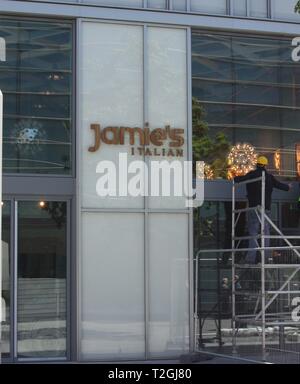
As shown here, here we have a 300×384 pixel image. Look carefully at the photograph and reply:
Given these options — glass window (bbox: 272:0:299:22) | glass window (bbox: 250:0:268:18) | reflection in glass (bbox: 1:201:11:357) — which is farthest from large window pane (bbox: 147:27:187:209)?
reflection in glass (bbox: 1:201:11:357)

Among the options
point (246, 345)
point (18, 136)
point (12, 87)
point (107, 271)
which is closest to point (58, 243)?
point (107, 271)

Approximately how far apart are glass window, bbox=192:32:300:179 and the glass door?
2.69 m

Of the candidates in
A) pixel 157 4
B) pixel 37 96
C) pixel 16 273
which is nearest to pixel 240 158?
pixel 157 4

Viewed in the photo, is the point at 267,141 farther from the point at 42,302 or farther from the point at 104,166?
the point at 42,302

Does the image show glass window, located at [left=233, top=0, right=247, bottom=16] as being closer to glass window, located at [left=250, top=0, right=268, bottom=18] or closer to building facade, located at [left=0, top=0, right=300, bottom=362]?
building facade, located at [left=0, top=0, right=300, bottom=362]

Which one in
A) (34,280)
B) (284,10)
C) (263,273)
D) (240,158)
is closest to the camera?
(263,273)

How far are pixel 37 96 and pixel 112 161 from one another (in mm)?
1563

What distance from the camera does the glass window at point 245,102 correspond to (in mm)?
12039

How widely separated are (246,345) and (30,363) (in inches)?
130

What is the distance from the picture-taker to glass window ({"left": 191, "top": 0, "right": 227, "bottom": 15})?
1198 centimetres

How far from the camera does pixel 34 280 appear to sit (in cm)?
1102

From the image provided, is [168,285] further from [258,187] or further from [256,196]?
[258,187]

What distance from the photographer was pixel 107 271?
1115cm

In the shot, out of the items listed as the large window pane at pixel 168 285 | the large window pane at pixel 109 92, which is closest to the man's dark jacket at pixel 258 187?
the large window pane at pixel 168 285
